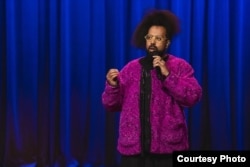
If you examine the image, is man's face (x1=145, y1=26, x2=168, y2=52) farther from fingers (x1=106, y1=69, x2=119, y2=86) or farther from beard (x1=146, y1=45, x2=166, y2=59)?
fingers (x1=106, y1=69, x2=119, y2=86)

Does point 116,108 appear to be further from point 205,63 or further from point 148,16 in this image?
point 205,63

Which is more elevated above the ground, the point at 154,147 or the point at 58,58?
the point at 58,58

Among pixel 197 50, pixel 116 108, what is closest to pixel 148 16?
pixel 116 108

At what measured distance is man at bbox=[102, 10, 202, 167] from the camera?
6.14 feet

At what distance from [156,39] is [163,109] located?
0.30 meters

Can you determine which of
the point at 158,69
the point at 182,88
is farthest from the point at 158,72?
the point at 182,88

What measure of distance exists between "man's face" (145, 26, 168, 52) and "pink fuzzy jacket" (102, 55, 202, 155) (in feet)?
0.25

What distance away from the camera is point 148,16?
6.66 ft

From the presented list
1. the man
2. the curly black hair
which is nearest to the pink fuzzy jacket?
the man

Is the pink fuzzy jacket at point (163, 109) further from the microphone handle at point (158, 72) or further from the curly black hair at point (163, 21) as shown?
the curly black hair at point (163, 21)

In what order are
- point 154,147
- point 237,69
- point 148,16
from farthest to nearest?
point 237,69
point 148,16
point 154,147

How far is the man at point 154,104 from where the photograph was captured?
187 centimetres

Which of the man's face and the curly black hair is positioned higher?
the curly black hair

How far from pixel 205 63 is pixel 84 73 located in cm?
85
